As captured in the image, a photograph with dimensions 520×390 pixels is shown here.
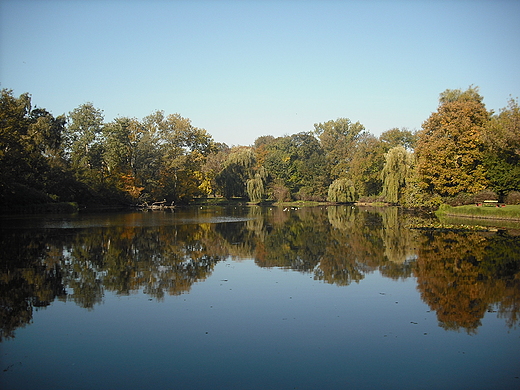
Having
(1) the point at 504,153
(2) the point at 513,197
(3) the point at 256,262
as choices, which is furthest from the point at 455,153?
(3) the point at 256,262

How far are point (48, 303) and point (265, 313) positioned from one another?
449 cm

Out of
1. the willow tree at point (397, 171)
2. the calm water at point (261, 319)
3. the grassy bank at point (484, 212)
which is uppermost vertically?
the willow tree at point (397, 171)

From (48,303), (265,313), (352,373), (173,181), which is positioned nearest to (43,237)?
(48,303)

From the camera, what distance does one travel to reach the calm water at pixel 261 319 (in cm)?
584

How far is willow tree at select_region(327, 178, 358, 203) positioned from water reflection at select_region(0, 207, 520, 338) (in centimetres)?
3825

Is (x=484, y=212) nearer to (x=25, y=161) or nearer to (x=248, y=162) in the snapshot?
(x=25, y=161)

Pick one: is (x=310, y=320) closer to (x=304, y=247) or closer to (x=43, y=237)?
(x=304, y=247)

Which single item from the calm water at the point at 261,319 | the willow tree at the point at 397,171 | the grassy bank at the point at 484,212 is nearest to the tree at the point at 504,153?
the grassy bank at the point at 484,212

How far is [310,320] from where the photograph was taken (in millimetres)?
8094

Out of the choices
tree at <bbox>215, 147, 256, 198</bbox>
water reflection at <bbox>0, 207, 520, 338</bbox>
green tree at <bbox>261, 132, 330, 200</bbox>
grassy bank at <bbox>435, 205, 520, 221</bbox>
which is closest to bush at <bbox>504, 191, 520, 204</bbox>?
grassy bank at <bbox>435, 205, 520, 221</bbox>

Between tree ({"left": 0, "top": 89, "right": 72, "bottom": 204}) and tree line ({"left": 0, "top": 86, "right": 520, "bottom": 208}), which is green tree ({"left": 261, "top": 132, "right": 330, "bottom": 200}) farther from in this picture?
tree ({"left": 0, "top": 89, "right": 72, "bottom": 204})

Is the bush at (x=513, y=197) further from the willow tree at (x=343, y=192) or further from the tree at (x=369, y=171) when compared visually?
the willow tree at (x=343, y=192)

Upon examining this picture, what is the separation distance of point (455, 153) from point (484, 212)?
23.9ft

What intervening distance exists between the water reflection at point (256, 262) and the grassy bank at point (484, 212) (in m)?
8.06
